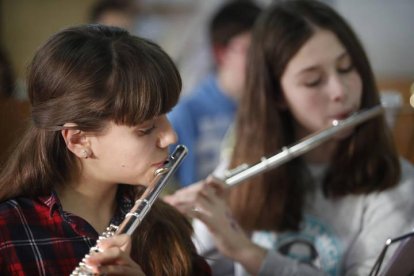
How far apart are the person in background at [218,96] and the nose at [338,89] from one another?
0.84m

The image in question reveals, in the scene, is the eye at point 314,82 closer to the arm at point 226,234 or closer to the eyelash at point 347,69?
the eyelash at point 347,69

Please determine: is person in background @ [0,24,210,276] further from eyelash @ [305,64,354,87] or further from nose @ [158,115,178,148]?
eyelash @ [305,64,354,87]

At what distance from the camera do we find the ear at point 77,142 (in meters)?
0.94

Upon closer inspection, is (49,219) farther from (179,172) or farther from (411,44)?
(411,44)

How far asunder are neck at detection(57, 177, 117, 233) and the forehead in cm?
52

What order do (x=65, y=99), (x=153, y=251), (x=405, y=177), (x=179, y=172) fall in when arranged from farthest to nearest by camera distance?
(x=179, y=172), (x=405, y=177), (x=153, y=251), (x=65, y=99)

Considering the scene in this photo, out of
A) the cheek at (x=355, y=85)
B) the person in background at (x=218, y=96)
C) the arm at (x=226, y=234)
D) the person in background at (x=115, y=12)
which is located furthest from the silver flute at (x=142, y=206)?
the person in background at (x=115, y=12)

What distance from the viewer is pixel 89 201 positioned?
0.99 meters

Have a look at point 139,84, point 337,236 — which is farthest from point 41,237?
point 337,236

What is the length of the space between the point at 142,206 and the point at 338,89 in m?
0.56

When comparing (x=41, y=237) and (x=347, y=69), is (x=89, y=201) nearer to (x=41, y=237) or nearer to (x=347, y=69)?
(x=41, y=237)

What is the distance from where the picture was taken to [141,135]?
0.94m

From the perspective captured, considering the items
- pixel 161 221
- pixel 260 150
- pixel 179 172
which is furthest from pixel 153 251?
pixel 179 172

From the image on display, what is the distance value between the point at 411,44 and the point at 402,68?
10 centimetres
